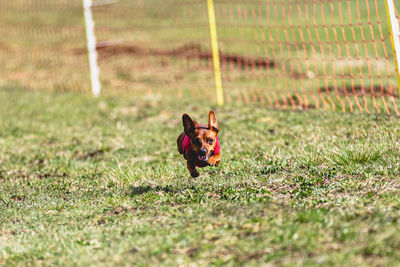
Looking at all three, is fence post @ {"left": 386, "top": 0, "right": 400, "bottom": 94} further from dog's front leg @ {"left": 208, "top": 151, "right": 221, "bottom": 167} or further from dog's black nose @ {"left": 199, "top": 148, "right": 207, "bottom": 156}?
dog's black nose @ {"left": 199, "top": 148, "right": 207, "bottom": 156}

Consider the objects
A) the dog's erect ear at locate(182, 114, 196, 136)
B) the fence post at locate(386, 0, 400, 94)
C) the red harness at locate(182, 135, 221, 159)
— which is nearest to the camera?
the dog's erect ear at locate(182, 114, 196, 136)

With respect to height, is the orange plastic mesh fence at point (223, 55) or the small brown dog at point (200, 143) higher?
the orange plastic mesh fence at point (223, 55)

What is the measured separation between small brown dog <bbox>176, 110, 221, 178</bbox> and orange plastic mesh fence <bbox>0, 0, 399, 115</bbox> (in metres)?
4.43

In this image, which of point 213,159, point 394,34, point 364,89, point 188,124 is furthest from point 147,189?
point 364,89

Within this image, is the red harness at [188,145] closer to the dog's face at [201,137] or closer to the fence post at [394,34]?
the dog's face at [201,137]

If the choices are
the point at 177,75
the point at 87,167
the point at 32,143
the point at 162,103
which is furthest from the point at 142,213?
the point at 177,75

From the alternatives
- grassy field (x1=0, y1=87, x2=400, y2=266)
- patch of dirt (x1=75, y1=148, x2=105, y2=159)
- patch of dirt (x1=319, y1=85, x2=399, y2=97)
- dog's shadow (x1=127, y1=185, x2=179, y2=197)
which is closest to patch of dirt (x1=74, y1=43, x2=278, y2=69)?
patch of dirt (x1=319, y1=85, x2=399, y2=97)

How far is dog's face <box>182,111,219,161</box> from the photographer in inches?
189

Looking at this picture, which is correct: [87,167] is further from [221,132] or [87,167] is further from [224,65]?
[224,65]

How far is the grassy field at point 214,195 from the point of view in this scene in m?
4.21

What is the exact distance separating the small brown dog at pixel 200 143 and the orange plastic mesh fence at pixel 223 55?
4.43 metres

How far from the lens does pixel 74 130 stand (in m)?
10.2

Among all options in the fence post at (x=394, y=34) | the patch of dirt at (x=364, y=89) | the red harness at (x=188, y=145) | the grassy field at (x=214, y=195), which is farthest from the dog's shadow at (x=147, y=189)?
the patch of dirt at (x=364, y=89)

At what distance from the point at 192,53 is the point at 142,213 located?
42.3 ft
